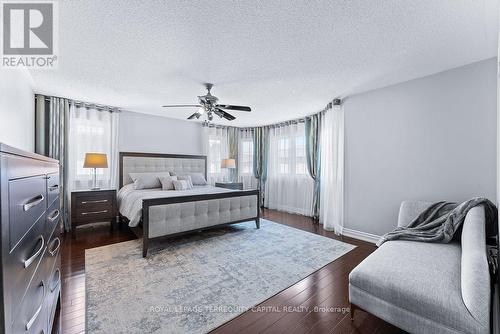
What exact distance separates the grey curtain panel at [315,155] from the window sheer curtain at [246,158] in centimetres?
211

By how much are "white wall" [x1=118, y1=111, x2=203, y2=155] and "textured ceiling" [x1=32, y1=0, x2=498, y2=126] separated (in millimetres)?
1321

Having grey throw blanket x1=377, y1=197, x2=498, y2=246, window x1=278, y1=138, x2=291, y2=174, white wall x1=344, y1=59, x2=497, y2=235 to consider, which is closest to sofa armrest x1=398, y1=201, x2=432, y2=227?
grey throw blanket x1=377, y1=197, x2=498, y2=246

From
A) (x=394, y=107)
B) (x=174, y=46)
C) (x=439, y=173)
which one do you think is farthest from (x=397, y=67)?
(x=174, y=46)

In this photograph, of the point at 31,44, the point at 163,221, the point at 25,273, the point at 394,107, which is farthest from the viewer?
the point at 394,107

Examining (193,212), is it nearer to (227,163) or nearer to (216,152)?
(227,163)

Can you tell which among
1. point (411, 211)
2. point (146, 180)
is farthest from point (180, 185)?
point (411, 211)

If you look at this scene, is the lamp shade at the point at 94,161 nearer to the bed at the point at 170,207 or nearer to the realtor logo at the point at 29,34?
the bed at the point at 170,207

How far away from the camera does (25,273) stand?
77 cm

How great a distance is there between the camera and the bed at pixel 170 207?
2695 mm

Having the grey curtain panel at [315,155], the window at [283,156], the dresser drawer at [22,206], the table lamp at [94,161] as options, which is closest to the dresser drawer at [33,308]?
the dresser drawer at [22,206]

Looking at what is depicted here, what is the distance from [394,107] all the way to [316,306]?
2875 millimetres

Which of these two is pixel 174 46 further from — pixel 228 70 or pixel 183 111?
pixel 183 111

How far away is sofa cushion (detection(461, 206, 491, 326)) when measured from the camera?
1097 millimetres

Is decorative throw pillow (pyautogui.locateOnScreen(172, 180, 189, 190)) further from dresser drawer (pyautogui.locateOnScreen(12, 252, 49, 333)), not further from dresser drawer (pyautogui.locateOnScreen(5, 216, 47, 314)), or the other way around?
dresser drawer (pyautogui.locateOnScreen(5, 216, 47, 314))
